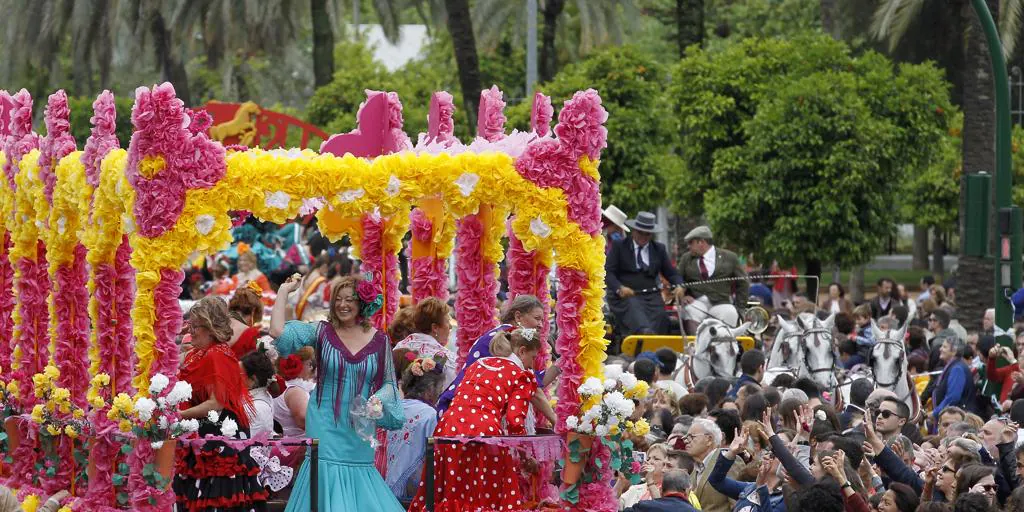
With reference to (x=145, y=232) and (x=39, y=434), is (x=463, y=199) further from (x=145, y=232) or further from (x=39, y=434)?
(x=39, y=434)

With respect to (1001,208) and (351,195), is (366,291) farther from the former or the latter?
(1001,208)

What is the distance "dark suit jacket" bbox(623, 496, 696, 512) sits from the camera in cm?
949

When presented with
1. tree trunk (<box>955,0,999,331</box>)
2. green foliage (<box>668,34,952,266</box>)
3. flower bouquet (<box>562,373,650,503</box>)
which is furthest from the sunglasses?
green foliage (<box>668,34,952,266</box>)

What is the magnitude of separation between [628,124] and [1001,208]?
10843 mm

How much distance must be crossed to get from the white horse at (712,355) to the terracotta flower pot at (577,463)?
6558mm

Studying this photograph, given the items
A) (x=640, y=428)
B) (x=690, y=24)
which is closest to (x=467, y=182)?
(x=640, y=428)

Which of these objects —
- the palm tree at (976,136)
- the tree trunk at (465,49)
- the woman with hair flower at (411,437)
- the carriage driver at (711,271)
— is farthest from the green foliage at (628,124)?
the woman with hair flower at (411,437)

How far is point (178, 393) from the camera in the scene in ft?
33.3

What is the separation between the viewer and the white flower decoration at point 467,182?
1083 cm

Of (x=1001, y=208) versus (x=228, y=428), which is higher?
(x=1001, y=208)

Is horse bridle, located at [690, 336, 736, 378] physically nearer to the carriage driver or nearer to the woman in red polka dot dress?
the carriage driver

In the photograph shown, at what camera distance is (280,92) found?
196 ft

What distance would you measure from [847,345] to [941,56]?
21.5 m

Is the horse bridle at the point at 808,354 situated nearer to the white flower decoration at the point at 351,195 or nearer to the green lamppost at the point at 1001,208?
the green lamppost at the point at 1001,208
